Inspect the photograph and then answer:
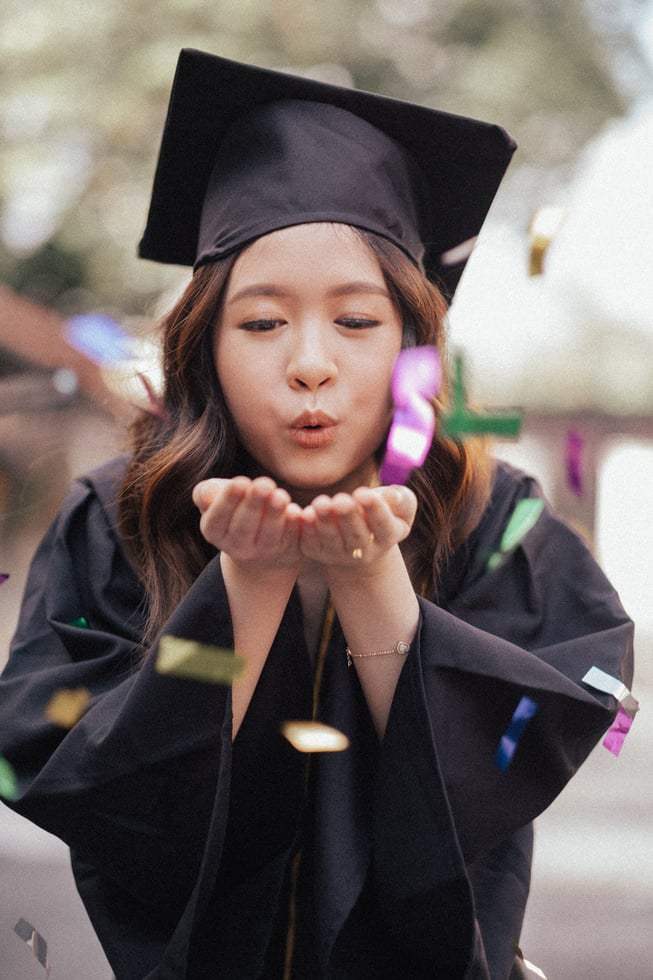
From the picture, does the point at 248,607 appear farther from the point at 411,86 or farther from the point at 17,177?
the point at 411,86

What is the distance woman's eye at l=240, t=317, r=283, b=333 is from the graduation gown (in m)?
0.37

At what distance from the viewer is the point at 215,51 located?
18.1 feet

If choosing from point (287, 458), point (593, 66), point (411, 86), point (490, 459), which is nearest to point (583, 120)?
point (593, 66)

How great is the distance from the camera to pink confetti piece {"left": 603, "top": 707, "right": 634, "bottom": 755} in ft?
5.29

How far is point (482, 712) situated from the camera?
142 cm

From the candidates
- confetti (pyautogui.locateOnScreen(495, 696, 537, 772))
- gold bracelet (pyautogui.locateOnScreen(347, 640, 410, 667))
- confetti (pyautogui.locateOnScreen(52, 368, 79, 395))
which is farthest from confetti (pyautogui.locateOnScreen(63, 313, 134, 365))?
confetti (pyautogui.locateOnScreen(495, 696, 537, 772))

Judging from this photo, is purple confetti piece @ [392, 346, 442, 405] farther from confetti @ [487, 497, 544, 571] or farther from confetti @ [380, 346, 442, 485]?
confetti @ [487, 497, 544, 571]

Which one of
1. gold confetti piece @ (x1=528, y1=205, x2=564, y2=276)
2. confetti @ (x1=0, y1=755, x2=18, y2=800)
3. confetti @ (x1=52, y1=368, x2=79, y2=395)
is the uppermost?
gold confetti piece @ (x1=528, y1=205, x2=564, y2=276)

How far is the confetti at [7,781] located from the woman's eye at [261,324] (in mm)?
709

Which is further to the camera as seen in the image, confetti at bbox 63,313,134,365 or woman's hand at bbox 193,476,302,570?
confetti at bbox 63,313,134,365

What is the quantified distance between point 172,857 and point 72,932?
4.87 ft

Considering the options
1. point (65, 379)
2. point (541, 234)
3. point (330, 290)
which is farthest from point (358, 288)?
point (65, 379)

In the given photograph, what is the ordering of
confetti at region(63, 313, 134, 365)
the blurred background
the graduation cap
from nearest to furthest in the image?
the graduation cap < confetti at region(63, 313, 134, 365) < the blurred background

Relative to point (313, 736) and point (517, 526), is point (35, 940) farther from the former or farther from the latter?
point (517, 526)
